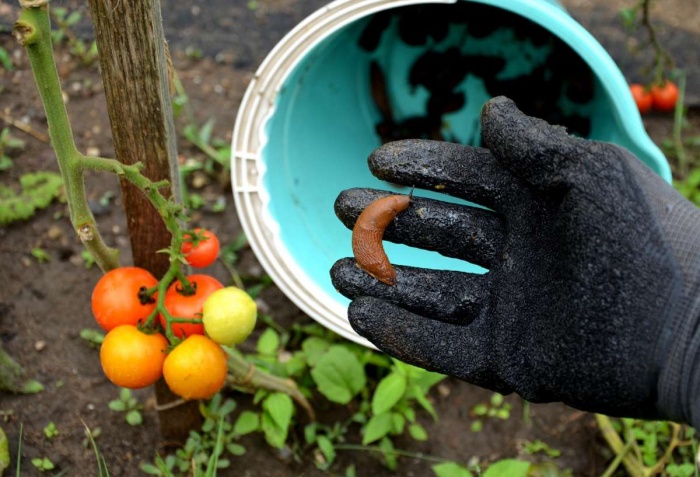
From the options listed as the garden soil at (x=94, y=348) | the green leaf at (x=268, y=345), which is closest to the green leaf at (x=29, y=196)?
the garden soil at (x=94, y=348)

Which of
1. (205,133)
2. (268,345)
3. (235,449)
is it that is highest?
(205,133)

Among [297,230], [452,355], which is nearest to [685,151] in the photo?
[297,230]

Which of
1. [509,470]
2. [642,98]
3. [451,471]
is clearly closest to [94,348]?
[451,471]

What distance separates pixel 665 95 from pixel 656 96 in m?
0.04

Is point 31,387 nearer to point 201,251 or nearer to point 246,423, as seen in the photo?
point 246,423

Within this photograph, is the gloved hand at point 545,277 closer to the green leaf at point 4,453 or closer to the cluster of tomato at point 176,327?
the cluster of tomato at point 176,327

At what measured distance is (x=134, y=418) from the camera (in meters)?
2.23

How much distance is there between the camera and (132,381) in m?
1.55

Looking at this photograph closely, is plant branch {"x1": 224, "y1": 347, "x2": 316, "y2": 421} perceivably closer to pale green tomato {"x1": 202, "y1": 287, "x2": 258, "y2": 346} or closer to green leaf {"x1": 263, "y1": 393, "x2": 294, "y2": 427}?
green leaf {"x1": 263, "y1": 393, "x2": 294, "y2": 427}

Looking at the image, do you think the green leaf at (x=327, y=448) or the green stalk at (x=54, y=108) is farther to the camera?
the green leaf at (x=327, y=448)

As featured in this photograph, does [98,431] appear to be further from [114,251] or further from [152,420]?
[114,251]

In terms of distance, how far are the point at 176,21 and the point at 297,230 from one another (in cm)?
166

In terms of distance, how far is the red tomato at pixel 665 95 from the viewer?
3453mm

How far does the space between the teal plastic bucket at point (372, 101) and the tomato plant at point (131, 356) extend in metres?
0.75
